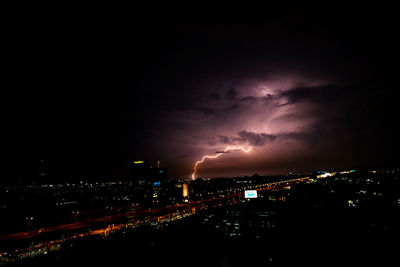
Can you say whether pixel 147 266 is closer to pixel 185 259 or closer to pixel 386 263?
pixel 185 259

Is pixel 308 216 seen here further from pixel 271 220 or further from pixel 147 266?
pixel 147 266

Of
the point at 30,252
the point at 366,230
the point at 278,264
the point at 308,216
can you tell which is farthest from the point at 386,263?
the point at 30,252

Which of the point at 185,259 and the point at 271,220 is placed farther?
the point at 271,220

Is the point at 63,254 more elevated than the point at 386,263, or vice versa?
the point at 63,254

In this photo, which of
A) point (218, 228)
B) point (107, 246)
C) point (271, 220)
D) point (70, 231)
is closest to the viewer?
point (107, 246)

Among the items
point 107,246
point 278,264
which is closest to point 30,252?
point 107,246

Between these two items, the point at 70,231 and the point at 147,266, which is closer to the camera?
the point at 147,266

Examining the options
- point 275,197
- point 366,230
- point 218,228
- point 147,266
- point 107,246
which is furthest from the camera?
point 275,197

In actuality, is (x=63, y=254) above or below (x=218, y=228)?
above

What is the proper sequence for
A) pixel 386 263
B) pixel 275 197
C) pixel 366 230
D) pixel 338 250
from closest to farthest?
pixel 386 263 < pixel 338 250 < pixel 366 230 < pixel 275 197
